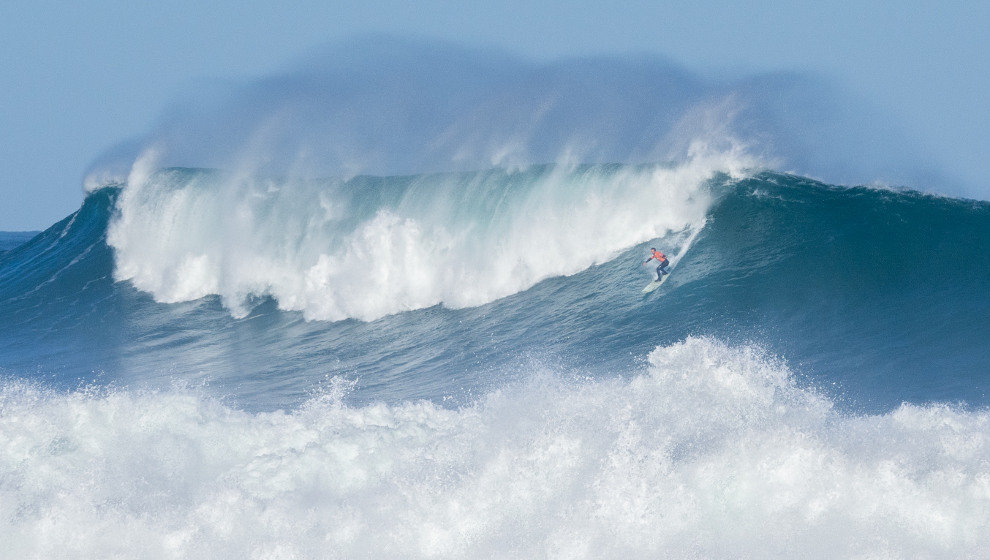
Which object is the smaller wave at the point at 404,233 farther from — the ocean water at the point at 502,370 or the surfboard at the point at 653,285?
the surfboard at the point at 653,285

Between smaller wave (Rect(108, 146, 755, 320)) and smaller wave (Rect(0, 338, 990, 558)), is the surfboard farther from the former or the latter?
smaller wave (Rect(0, 338, 990, 558))

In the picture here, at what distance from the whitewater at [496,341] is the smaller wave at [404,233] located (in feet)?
0.19

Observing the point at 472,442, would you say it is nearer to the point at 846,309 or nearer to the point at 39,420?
the point at 39,420

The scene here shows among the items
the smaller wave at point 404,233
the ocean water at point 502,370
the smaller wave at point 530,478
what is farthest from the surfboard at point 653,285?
the smaller wave at point 530,478

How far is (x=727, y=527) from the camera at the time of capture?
21.2ft

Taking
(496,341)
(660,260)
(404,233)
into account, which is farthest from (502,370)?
(404,233)

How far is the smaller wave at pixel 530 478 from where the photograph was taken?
252 inches

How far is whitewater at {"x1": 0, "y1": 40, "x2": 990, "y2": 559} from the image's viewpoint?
6.70m

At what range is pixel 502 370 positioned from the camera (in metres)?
10.4

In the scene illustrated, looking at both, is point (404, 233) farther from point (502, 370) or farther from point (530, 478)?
point (530, 478)

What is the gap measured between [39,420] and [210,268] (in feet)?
26.6

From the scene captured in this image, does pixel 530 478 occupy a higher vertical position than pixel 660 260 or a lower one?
lower

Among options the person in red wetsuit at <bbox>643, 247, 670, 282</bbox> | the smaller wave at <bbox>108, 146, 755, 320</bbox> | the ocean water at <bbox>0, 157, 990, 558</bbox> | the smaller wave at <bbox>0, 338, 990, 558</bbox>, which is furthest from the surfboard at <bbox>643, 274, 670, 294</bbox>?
the smaller wave at <bbox>0, 338, 990, 558</bbox>

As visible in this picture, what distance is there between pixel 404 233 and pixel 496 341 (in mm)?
3570
